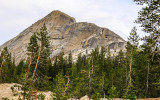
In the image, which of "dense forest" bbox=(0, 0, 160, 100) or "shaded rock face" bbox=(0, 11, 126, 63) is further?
"shaded rock face" bbox=(0, 11, 126, 63)

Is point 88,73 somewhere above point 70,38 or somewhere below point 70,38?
below

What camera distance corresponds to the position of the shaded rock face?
97.6 m

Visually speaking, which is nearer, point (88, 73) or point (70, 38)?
point (88, 73)

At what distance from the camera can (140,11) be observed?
32.9 ft

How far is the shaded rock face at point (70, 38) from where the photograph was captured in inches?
3841

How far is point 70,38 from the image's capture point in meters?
117

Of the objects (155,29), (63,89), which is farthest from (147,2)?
(63,89)

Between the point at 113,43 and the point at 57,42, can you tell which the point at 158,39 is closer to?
the point at 113,43

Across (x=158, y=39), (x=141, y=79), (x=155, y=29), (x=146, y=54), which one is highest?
(x=155, y=29)

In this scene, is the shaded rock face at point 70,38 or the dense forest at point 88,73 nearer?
the dense forest at point 88,73

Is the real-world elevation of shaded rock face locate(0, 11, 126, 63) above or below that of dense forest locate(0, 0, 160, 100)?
above

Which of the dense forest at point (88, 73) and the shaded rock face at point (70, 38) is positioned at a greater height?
the shaded rock face at point (70, 38)

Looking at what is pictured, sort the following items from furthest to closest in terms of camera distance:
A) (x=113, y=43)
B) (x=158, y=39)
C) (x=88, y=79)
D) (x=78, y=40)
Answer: (x=78, y=40) → (x=113, y=43) → (x=88, y=79) → (x=158, y=39)

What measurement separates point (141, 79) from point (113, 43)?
66055mm
